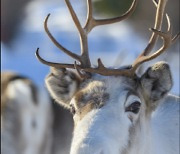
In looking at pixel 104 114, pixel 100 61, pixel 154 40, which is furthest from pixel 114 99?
pixel 154 40

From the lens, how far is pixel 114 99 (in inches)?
239

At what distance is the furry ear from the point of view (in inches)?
257

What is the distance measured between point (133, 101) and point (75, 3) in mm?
14007

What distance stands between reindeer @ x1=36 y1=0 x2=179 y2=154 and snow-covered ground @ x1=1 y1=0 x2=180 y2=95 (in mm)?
9761

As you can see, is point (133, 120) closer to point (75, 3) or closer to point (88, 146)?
point (88, 146)

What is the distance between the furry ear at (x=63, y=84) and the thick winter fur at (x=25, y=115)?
526cm

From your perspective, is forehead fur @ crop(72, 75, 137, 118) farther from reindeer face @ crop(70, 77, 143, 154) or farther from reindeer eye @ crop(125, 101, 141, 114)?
reindeer eye @ crop(125, 101, 141, 114)

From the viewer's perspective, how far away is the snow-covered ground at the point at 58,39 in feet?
60.1

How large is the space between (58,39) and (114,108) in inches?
562

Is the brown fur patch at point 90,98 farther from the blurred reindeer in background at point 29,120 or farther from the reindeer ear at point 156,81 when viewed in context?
the blurred reindeer in background at point 29,120

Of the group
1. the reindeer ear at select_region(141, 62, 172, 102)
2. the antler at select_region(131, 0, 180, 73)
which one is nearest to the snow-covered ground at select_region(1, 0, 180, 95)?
the antler at select_region(131, 0, 180, 73)

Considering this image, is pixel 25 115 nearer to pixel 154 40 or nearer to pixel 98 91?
pixel 154 40

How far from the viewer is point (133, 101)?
6.13 meters

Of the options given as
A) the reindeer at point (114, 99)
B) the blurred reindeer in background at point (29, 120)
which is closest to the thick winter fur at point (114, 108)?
the reindeer at point (114, 99)
